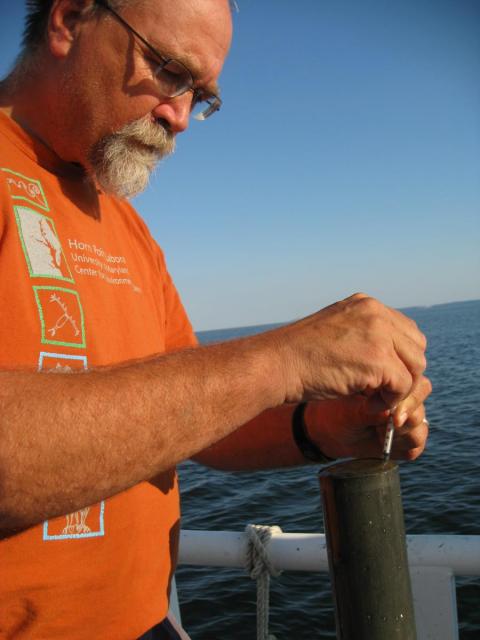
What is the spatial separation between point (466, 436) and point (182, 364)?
18.9 m

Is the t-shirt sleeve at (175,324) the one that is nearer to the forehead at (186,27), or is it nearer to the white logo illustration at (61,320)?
the white logo illustration at (61,320)

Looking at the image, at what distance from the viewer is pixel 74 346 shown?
5.28 ft

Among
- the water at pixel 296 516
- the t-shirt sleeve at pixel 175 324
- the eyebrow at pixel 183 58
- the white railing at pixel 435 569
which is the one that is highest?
the eyebrow at pixel 183 58

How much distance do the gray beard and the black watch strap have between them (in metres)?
1.17

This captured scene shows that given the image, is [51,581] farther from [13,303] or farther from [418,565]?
[418,565]

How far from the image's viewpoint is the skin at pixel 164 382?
1115 millimetres

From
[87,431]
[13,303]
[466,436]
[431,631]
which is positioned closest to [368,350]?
[87,431]

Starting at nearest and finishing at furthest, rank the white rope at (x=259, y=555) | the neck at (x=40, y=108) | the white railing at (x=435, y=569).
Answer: the neck at (x=40, y=108) → the white railing at (x=435, y=569) → the white rope at (x=259, y=555)

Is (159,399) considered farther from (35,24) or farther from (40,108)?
(35,24)

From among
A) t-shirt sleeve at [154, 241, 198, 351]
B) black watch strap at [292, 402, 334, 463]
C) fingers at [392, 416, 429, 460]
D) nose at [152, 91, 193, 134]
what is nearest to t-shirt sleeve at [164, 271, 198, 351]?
t-shirt sleeve at [154, 241, 198, 351]

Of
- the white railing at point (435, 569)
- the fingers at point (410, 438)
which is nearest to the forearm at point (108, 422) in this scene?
the fingers at point (410, 438)

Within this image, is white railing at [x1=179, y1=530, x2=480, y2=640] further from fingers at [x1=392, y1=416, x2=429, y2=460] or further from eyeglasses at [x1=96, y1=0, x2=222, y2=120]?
eyeglasses at [x1=96, y1=0, x2=222, y2=120]

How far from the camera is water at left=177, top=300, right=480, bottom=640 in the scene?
8.08 meters

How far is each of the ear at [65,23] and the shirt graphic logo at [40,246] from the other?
2.44 feet
